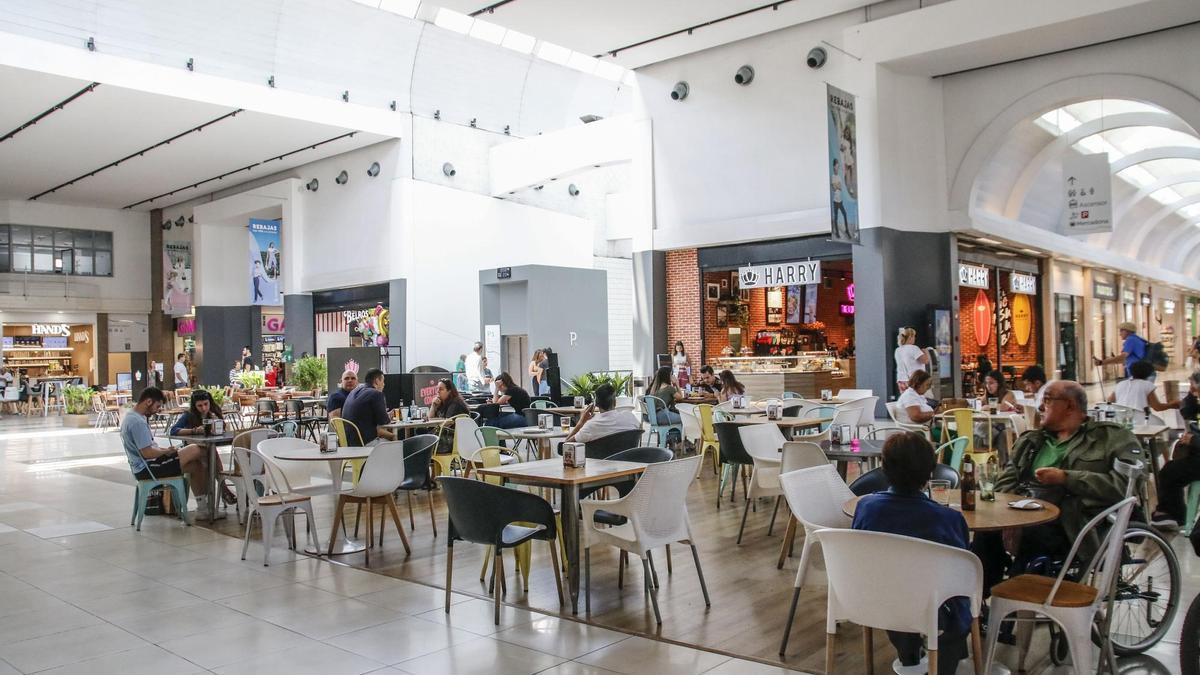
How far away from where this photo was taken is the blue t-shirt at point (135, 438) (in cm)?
718

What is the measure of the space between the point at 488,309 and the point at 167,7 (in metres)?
7.19

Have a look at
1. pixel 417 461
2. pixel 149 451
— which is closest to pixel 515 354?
pixel 149 451

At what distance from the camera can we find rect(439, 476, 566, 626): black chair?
4.46 metres

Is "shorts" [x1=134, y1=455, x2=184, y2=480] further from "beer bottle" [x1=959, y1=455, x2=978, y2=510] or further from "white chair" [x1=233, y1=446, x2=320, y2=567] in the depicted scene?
"beer bottle" [x1=959, y1=455, x2=978, y2=510]

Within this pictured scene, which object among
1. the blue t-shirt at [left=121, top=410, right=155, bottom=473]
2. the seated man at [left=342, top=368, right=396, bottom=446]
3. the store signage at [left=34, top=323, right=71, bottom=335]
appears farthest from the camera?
the store signage at [left=34, top=323, right=71, bottom=335]

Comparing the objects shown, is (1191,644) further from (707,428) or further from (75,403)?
(75,403)

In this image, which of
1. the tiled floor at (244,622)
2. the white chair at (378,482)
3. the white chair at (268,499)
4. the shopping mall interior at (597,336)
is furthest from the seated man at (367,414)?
the white chair at (378,482)

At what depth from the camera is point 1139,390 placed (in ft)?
24.5

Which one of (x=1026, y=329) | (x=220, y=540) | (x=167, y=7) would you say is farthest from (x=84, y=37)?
(x=1026, y=329)

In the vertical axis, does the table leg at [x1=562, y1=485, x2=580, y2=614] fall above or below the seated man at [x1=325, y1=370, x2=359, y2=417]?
below

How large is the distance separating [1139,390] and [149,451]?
8701 mm

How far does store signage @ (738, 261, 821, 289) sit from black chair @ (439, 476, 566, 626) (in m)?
8.92

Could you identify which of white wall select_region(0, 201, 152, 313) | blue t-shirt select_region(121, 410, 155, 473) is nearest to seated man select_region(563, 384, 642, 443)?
blue t-shirt select_region(121, 410, 155, 473)

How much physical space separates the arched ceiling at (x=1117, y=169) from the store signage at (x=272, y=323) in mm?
17913
